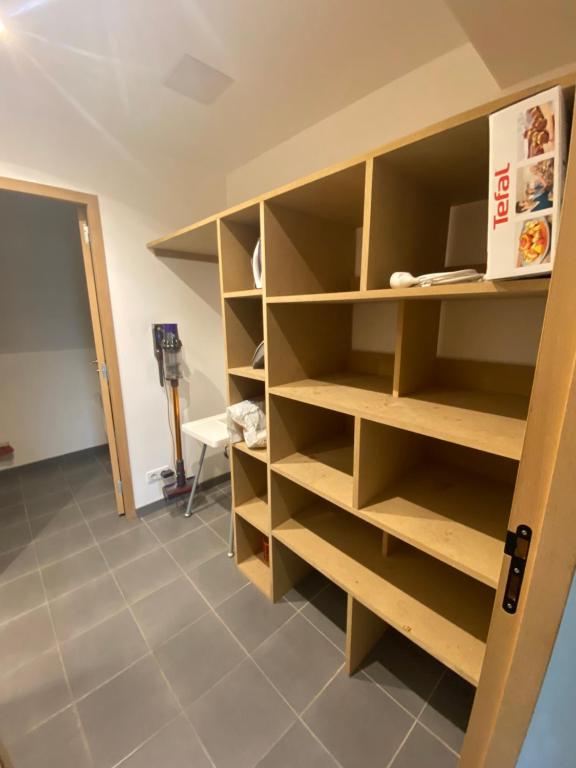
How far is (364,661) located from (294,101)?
2.48 meters

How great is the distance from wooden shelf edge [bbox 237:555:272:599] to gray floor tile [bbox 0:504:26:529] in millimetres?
1662

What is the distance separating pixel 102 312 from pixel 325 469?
1649mm

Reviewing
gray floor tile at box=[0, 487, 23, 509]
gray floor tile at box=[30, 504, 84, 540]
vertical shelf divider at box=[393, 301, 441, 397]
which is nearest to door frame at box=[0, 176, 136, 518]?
gray floor tile at box=[30, 504, 84, 540]

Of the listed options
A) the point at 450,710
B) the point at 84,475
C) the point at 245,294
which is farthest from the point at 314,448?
the point at 84,475

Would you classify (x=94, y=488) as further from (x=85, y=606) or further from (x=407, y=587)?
(x=407, y=587)

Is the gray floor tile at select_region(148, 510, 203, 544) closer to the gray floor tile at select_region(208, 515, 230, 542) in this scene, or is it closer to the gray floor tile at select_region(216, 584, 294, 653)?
the gray floor tile at select_region(208, 515, 230, 542)

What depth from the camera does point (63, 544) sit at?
1.92m

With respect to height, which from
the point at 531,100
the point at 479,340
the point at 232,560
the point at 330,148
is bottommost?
the point at 232,560

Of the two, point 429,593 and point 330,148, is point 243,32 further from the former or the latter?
point 429,593

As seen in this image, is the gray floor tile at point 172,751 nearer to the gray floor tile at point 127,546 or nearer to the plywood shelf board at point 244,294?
the gray floor tile at point 127,546

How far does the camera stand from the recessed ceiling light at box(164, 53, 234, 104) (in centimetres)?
121

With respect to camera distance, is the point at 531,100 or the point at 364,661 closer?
the point at 531,100

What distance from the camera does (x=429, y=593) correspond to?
3.49 ft

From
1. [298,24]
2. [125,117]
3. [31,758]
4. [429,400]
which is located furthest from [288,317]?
[31,758]
